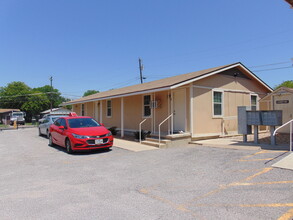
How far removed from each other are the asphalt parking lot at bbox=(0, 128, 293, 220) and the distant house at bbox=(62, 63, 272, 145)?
3.55m

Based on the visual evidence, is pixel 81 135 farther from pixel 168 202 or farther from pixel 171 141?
pixel 168 202

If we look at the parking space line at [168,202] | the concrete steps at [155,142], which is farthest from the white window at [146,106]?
the parking space line at [168,202]

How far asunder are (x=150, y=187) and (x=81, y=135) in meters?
4.47

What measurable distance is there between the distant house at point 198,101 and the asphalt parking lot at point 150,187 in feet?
11.6

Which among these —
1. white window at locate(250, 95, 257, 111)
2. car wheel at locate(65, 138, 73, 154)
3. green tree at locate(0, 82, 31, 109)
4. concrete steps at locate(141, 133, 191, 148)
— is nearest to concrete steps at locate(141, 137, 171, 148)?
concrete steps at locate(141, 133, 191, 148)

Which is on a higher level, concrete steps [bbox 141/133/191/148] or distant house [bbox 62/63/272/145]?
distant house [bbox 62/63/272/145]

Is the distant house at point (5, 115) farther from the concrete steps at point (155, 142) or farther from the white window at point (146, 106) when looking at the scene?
the concrete steps at point (155, 142)

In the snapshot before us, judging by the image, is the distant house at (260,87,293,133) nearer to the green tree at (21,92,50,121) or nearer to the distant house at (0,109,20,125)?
the distant house at (0,109,20,125)

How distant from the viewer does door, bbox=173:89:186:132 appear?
11047 mm

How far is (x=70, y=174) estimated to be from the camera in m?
5.72

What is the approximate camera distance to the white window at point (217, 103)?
11680 millimetres

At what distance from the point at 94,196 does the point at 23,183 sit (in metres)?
2.04

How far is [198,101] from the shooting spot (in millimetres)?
10852

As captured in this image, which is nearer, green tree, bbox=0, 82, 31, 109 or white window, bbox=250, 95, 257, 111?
white window, bbox=250, 95, 257, 111
